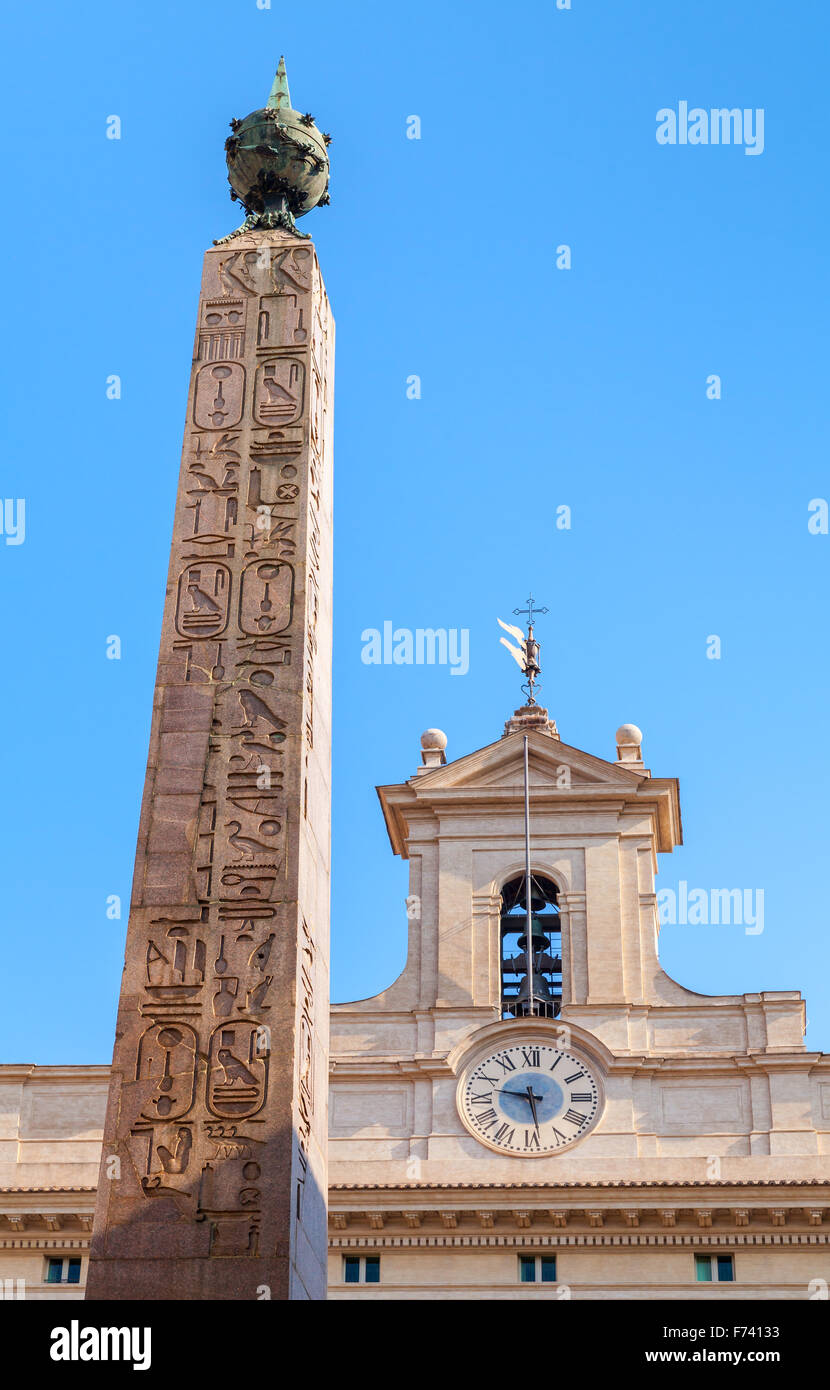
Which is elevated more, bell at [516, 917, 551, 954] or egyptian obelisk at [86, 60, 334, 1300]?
bell at [516, 917, 551, 954]

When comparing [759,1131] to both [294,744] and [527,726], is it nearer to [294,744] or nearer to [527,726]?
[527,726]

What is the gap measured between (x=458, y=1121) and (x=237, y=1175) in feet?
60.8

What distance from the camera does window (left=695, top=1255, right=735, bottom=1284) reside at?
92.0ft

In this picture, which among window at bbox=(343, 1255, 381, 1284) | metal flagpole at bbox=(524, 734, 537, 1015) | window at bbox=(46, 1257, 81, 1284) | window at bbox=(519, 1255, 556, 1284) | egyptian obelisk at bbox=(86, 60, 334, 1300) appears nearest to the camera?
egyptian obelisk at bbox=(86, 60, 334, 1300)

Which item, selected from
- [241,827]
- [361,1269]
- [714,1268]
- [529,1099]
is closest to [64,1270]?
[361,1269]

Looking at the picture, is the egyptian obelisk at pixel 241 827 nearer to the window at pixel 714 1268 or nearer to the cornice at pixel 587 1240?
the cornice at pixel 587 1240

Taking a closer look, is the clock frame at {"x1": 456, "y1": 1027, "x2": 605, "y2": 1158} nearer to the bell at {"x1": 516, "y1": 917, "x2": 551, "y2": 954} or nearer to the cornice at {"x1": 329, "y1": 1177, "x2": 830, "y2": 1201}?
the cornice at {"x1": 329, "y1": 1177, "x2": 830, "y2": 1201}

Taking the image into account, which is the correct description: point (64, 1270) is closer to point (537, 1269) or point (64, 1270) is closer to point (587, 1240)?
point (537, 1269)

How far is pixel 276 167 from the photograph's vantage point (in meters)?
15.4

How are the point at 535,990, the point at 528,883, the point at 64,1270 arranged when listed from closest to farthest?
the point at 64,1270 < the point at 528,883 < the point at 535,990

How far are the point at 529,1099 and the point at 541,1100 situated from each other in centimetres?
16

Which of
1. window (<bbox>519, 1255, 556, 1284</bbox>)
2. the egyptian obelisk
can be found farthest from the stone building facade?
the egyptian obelisk

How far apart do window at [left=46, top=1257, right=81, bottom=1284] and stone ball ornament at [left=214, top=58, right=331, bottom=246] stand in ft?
57.0
